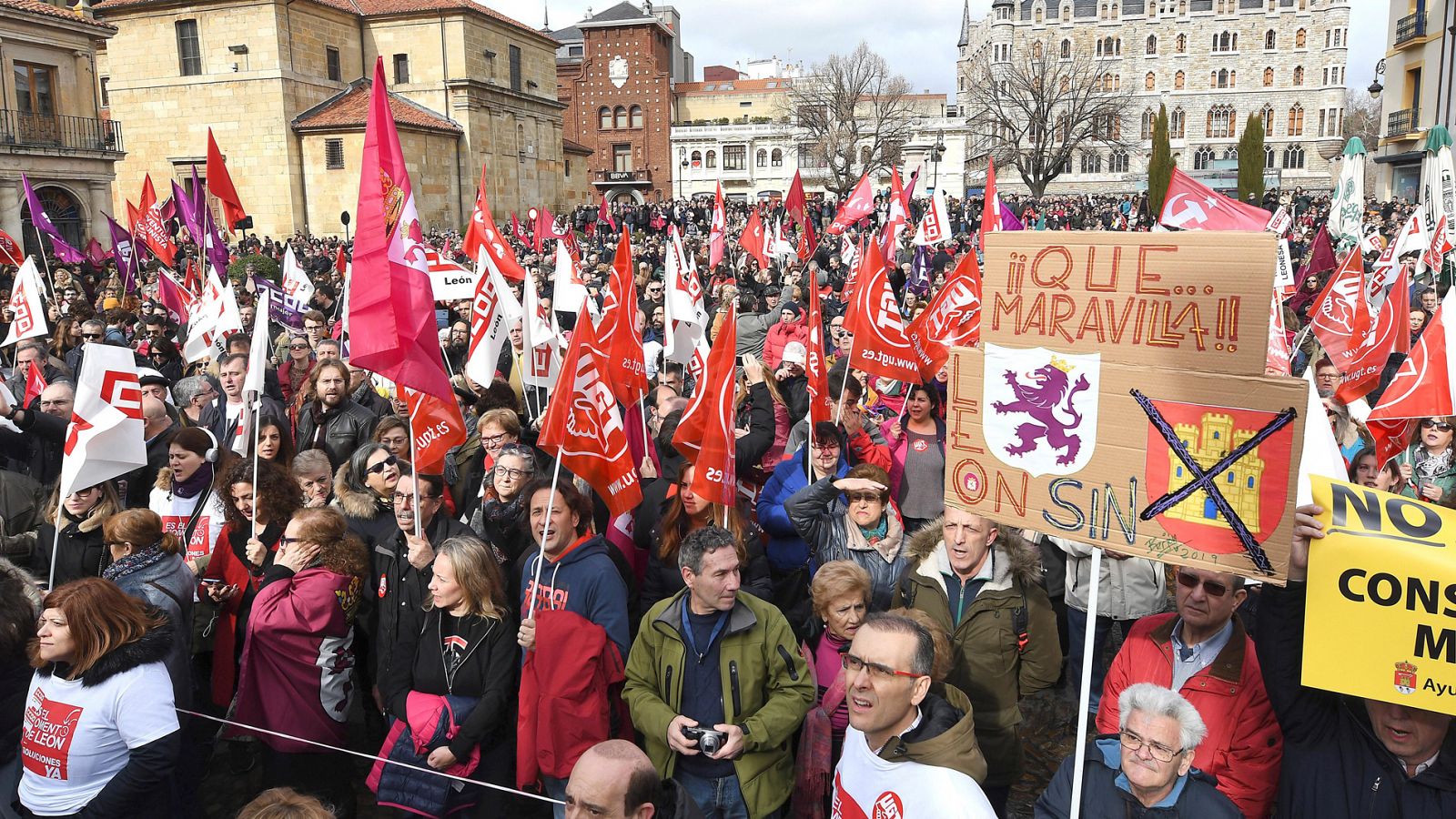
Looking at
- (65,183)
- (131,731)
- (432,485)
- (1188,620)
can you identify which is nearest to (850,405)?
(432,485)

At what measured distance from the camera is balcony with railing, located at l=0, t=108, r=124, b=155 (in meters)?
29.5

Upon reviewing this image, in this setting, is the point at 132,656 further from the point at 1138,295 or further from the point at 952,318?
the point at 952,318

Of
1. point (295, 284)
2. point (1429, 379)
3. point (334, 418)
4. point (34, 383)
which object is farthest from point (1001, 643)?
point (295, 284)

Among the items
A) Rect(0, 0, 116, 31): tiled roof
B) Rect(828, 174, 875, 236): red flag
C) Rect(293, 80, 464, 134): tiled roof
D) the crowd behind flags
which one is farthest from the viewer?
Rect(293, 80, 464, 134): tiled roof

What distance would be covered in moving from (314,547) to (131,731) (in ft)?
3.22

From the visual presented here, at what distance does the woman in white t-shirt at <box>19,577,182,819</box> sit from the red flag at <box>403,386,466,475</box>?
2.06 meters

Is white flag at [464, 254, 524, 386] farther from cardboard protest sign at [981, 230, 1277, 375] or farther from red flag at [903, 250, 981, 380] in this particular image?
cardboard protest sign at [981, 230, 1277, 375]

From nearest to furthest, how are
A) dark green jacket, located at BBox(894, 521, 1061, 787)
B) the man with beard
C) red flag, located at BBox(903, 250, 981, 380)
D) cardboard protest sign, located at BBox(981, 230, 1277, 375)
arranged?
cardboard protest sign, located at BBox(981, 230, 1277, 375)
dark green jacket, located at BBox(894, 521, 1061, 787)
the man with beard
red flag, located at BBox(903, 250, 981, 380)

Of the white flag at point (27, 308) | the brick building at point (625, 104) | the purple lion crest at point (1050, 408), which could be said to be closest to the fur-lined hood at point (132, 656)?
the purple lion crest at point (1050, 408)

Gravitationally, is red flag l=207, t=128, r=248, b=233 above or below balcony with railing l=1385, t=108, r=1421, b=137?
below

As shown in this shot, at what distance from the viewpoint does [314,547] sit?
Result: 4172 mm

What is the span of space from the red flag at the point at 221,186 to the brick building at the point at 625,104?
65.7 m

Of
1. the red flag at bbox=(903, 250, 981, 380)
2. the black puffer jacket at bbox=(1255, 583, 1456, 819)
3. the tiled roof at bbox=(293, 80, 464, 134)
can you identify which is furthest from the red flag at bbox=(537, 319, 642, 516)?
the tiled roof at bbox=(293, 80, 464, 134)

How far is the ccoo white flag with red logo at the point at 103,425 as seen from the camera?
4754 millimetres
